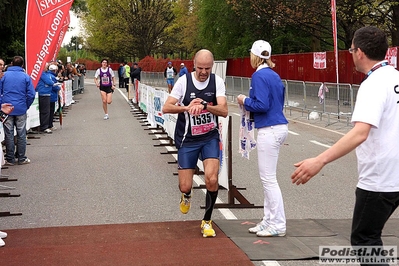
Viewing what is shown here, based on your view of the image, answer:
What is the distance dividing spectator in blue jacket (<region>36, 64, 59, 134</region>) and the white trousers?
1241 centimetres

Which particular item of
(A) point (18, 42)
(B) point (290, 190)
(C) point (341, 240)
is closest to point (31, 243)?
(C) point (341, 240)

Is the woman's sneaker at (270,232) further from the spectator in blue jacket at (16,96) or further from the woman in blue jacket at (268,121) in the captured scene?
the spectator in blue jacket at (16,96)

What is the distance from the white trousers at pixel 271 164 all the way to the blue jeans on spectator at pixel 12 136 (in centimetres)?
699

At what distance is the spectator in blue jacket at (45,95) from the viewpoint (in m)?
18.5

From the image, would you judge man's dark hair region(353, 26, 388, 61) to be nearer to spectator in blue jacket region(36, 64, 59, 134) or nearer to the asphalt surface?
the asphalt surface

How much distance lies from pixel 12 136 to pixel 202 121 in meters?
6.68

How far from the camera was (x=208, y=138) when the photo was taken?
7.29 m

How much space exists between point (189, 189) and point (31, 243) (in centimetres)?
172

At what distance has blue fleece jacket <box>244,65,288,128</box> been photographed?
272 inches

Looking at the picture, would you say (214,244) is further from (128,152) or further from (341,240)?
(128,152)

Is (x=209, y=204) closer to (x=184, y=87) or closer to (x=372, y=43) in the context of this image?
(x=184, y=87)

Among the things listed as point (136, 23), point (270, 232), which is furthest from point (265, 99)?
point (136, 23)

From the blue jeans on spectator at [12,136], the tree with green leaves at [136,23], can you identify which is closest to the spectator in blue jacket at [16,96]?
the blue jeans on spectator at [12,136]

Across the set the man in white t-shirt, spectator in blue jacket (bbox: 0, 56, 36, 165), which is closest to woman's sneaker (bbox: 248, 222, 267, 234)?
the man in white t-shirt
